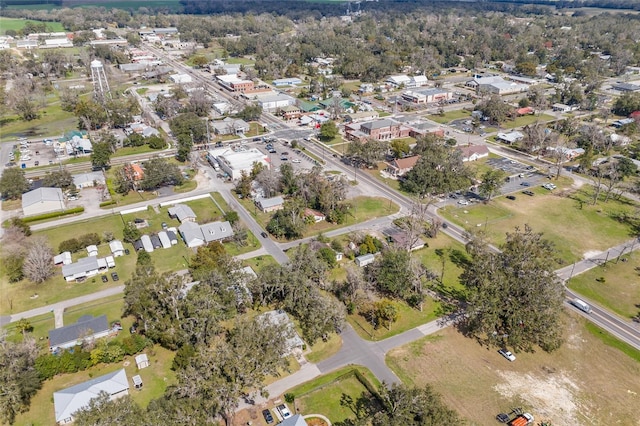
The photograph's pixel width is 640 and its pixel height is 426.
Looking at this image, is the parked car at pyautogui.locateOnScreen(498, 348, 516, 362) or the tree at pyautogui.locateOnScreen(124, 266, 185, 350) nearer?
the tree at pyautogui.locateOnScreen(124, 266, 185, 350)

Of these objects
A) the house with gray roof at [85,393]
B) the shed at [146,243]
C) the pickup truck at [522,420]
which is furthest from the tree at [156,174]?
the pickup truck at [522,420]

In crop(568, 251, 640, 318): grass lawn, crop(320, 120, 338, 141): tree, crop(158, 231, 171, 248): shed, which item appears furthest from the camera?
crop(320, 120, 338, 141): tree

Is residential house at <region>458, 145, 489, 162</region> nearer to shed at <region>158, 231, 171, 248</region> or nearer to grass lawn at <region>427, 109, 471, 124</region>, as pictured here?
grass lawn at <region>427, 109, 471, 124</region>

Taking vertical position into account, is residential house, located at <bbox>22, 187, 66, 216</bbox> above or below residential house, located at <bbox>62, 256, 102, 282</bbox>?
above

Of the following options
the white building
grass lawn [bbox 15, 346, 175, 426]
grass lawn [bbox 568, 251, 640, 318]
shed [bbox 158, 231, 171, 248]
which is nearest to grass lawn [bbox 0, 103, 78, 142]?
the white building

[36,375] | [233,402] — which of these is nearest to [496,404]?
[233,402]

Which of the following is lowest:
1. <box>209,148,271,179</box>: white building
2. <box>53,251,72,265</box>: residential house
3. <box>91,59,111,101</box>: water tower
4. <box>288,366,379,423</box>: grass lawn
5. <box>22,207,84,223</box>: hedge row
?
<box>288,366,379,423</box>: grass lawn

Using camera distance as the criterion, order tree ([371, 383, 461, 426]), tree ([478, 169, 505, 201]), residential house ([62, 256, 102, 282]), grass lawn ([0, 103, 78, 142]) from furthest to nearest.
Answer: grass lawn ([0, 103, 78, 142]) → tree ([478, 169, 505, 201]) → residential house ([62, 256, 102, 282]) → tree ([371, 383, 461, 426])
